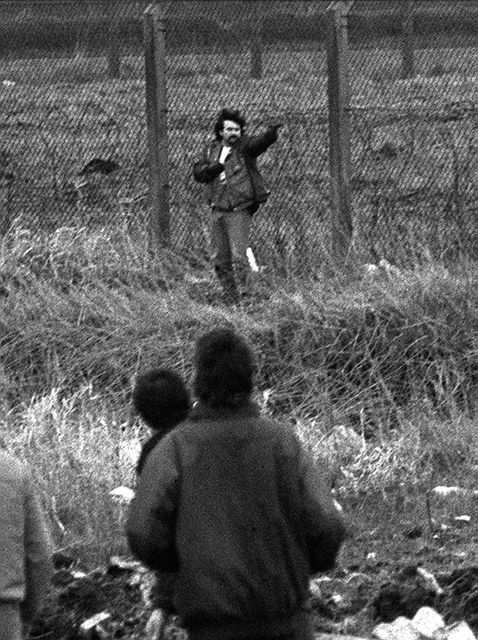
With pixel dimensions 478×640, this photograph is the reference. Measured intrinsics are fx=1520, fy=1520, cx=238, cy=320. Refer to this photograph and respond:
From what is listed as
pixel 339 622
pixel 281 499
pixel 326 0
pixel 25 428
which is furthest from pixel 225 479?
pixel 326 0

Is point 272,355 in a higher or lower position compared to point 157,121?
lower

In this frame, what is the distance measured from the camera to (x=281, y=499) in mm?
4289

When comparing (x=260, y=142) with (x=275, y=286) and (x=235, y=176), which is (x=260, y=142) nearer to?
(x=235, y=176)

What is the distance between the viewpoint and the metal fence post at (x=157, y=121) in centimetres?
1189

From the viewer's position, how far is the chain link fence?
1167 centimetres

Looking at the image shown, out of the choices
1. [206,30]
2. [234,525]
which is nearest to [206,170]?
[206,30]

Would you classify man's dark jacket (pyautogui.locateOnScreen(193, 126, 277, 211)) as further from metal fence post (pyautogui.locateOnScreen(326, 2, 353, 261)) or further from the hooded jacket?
the hooded jacket

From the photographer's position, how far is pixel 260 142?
35.9 feet

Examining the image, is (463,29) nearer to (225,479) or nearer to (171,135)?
(171,135)

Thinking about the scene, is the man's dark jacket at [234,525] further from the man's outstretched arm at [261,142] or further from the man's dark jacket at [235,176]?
the man's dark jacket at [235,176]

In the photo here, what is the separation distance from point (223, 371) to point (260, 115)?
8113 mm

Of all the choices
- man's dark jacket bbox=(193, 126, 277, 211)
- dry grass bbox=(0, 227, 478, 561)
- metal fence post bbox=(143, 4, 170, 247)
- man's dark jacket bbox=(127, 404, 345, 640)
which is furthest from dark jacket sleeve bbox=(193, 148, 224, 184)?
man's dark jacket bbox=(127, 404, 345, 640)

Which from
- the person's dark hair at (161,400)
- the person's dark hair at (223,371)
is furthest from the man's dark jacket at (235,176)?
the person's dark hair at (223,371)

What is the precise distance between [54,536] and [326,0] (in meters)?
8.82
